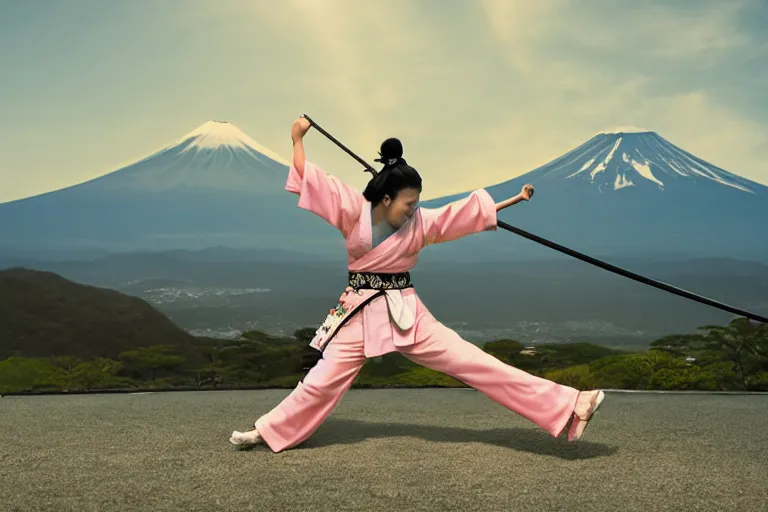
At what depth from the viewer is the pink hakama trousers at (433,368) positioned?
11.7ft

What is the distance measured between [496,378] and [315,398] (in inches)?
31.0

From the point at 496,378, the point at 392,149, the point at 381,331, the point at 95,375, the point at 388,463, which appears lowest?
the point at 388,463

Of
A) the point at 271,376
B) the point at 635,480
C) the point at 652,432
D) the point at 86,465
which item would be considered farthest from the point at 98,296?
the point at 635,480

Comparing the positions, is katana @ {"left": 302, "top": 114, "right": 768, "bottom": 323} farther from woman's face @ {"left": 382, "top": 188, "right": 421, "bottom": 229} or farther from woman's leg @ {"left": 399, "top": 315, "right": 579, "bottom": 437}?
woman's leg @ {"left": 399, "top": 315, "right": 579, "bottom": 437}

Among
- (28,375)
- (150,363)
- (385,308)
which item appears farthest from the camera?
(150,363)

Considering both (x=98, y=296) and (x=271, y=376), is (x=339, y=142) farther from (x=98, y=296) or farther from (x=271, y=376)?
(x=98, y=296)

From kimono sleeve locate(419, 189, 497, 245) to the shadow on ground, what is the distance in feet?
3.21

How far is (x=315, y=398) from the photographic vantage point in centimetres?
365

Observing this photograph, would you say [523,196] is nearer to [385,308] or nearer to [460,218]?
[460,218]

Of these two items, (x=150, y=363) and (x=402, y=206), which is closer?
(x=402, y=206)

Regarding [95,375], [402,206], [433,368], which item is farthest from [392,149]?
[95,375]

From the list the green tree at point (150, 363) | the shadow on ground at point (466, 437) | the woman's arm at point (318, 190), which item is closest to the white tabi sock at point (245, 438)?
the shadow on ground at point (466, 437)

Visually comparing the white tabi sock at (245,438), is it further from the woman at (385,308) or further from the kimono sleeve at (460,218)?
the kimono sleeve at (460,218)

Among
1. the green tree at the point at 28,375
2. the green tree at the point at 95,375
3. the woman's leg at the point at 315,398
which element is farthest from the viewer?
the green tree at the point at 95,375
